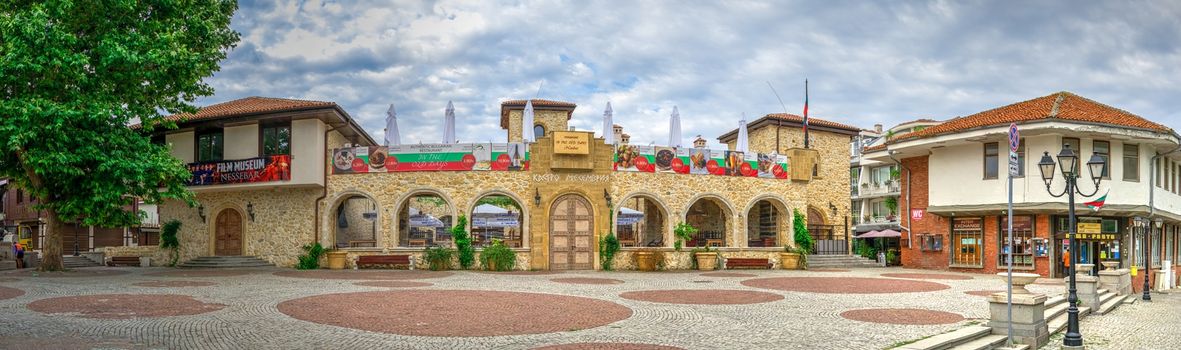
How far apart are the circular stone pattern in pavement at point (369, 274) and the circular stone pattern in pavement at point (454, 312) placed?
523 cm

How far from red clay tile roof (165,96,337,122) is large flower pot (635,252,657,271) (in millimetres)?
10741

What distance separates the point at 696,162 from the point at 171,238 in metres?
18.1

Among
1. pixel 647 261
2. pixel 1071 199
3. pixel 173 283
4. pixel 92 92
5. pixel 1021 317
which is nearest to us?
pixel 1021 317

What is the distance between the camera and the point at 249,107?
25.7m

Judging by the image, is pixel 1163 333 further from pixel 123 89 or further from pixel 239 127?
pixel 239 127

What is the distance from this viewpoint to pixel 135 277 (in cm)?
1914

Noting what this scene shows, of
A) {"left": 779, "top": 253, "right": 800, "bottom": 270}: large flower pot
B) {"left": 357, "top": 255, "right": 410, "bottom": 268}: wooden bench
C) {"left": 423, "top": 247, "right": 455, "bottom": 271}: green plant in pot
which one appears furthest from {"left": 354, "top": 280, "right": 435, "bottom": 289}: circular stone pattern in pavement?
{"left": 779, "top": 253, "right": 800, "bottom": 270}: large flower pot

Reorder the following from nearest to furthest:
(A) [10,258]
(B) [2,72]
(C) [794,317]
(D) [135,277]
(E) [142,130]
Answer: (C) [794,317] < (B) [2,72] < (D) [135,277] < (E) [142,130] < (A) [10,258]

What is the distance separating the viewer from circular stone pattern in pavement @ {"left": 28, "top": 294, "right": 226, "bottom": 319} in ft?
36.0

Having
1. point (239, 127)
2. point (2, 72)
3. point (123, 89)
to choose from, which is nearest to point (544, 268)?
point (239, 127)

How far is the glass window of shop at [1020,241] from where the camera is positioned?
24.9 metres

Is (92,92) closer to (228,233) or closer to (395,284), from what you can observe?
(228,233)

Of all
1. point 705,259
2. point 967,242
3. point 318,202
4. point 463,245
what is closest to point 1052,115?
point 967,242

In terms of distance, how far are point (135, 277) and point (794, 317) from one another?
16.1 meters
